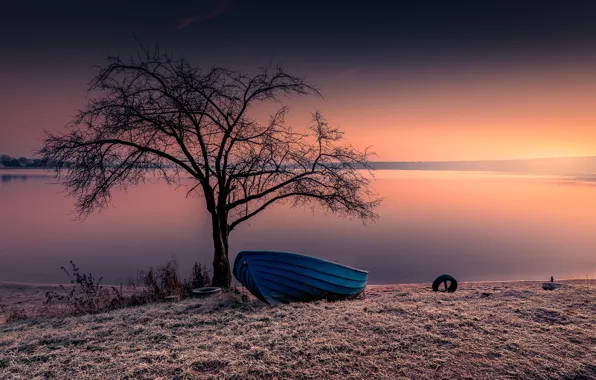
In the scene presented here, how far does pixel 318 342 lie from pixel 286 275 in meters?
3.63

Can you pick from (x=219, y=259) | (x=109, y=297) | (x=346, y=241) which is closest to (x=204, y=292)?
(x=219, y=259)

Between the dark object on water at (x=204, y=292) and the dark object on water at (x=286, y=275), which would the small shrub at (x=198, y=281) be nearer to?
the dark object on water at (x=204, y=292)

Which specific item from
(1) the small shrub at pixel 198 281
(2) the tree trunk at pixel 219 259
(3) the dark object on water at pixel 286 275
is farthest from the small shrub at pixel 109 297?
(3) the dark object on water at pixel 286 275

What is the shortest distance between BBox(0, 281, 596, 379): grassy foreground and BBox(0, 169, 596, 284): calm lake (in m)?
6.65

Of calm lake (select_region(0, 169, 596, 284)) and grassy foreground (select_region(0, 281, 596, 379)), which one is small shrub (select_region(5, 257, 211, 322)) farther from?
calm lake (select_region(0, 169, 596, 284))

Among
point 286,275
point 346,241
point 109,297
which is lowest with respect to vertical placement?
point 109,297

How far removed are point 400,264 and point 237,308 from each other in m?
18.5

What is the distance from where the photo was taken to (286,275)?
9586 millimetres

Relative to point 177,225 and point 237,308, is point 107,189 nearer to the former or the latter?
point 237,308

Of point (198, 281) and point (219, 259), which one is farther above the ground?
point (219, 259)

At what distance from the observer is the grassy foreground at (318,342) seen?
5.20m

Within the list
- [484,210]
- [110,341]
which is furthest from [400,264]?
[484,210]

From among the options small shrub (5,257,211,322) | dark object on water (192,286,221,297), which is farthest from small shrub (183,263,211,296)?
dark object on water (192,286,221,297)

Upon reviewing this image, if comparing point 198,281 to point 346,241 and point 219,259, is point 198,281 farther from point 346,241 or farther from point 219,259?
point 346,241
